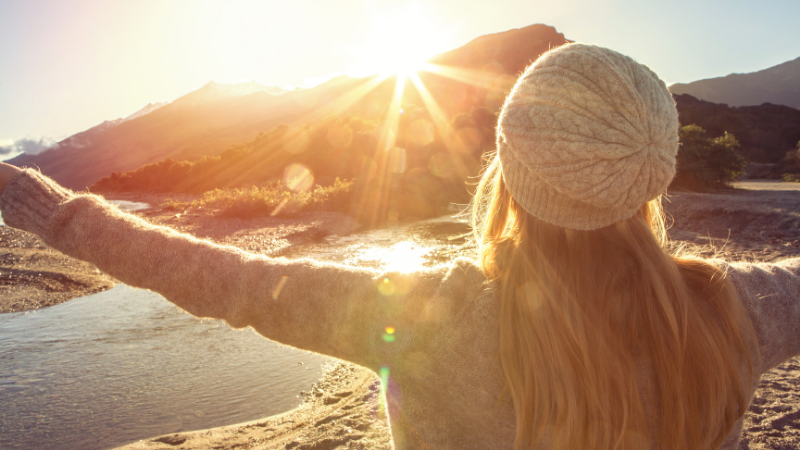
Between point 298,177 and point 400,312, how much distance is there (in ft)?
81.6

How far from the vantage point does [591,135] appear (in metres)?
0.80

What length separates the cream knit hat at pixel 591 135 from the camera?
2.60ft

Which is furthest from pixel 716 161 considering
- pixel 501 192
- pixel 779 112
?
pixel 779 112

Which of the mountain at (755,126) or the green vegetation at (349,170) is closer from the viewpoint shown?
the green vegetation at (349,170)

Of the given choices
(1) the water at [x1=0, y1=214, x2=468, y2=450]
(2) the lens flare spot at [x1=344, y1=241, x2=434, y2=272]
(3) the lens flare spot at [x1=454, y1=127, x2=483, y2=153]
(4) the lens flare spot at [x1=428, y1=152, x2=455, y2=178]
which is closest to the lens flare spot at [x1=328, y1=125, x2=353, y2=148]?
(4) the lens flare spot at [x1=428, y1=152, x2=455, y2=178]

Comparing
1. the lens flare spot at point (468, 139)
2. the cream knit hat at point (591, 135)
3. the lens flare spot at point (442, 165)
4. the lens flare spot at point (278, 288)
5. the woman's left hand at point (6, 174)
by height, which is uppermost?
the lens flare spot at point (468, 139)

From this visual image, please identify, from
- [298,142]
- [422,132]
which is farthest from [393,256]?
[298,142]

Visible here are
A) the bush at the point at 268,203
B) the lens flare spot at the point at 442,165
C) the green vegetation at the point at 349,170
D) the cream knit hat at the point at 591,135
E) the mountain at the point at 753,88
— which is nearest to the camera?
the cream knit hat at the point at 591,135

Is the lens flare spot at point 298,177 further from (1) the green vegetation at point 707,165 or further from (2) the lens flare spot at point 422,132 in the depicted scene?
(1) the green vegetation at point 707,165

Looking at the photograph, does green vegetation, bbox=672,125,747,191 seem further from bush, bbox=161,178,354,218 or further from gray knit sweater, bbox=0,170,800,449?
gray knit sweater, bbox=0,170,800,449

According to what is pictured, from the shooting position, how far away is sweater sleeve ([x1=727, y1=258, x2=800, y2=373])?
926 mm

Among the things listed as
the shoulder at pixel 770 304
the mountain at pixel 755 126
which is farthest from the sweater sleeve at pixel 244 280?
the mountain at pixel 755 126

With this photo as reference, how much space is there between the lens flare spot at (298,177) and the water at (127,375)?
1653cm

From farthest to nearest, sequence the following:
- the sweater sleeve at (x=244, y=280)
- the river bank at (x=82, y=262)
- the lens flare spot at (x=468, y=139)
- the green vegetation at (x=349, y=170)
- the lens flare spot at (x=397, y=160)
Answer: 1. the lens flare spot at (x=468, y=139)
2. the lens flare spot at (x=397, y=160)
3. the green vegetation at (x=349, y=170)
4. the river bank at (x=82, y=262)
5. the sweater sleeve at (x=244, y=280)
